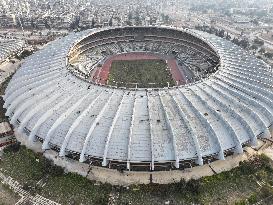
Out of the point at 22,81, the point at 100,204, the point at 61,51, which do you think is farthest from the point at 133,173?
the point at 61,51

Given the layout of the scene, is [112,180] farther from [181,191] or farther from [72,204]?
[181,191]

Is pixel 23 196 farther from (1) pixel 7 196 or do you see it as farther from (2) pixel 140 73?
(2) pixel 140 73

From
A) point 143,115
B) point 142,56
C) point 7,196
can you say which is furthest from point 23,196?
point 142,56

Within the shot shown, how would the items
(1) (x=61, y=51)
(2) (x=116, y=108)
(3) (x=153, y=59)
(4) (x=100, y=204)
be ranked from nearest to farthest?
1. (4) (x=100, y=204)
2. (2) (x=116, y=108)
3. (1) (x=61, y=51)
4. (3) (x=153, y=59)

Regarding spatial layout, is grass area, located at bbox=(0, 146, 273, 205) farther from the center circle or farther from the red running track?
the center circle

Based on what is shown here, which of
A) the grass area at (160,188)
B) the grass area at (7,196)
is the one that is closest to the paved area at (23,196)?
the grass area at (7,196)

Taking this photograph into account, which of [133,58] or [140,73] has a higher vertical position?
[133,58]
